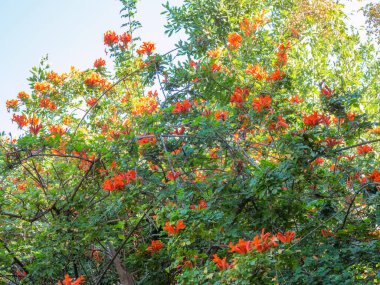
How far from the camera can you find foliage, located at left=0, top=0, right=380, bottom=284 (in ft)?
10.4

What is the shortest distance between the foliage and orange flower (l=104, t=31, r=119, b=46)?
3.94 ft

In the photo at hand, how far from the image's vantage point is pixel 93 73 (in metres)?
7.99

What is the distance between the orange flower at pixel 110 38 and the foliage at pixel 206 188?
3.94 ft

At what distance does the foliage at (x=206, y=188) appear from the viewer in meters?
3.18

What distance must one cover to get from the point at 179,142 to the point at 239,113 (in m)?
0.72

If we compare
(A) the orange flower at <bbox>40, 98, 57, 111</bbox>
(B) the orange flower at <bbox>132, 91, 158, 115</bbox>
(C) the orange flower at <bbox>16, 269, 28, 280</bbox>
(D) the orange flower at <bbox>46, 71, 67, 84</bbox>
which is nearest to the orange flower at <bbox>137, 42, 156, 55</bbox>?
(B) the orange flower at <bbox>132, 91, 158, 115</bbox>

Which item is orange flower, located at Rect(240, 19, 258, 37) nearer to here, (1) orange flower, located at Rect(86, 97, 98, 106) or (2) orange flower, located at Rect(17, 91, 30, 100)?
(1) orange flower, located at Rect(86, 97, 98, 106)

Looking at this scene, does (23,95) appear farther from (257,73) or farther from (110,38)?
(257,73)

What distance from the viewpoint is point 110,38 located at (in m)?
7.22

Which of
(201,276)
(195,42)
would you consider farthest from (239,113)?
(201,276)

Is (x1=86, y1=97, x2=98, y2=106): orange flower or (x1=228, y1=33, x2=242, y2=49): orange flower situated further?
(x1=86, y1=97, x2=98, y2=106): orange flower

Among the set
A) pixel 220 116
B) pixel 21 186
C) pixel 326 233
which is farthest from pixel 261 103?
pixel 21 186

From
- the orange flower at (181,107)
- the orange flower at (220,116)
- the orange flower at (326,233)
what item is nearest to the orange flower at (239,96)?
the orange flower at (220,116)

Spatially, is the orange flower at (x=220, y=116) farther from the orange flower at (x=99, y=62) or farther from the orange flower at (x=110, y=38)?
the orange flower at (x=99, y=62)
